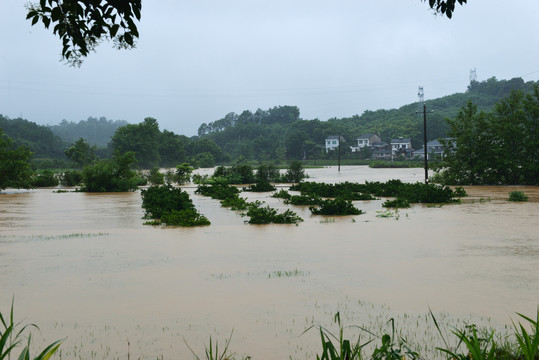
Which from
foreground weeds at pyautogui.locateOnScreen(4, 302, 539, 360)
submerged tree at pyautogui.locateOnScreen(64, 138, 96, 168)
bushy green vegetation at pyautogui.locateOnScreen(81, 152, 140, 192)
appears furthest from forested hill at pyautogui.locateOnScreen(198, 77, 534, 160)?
foreground weeds at pyautogui.locateOnScreen(4, 302, 539, 360)

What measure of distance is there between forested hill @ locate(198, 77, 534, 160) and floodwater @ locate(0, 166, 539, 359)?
83.7 m

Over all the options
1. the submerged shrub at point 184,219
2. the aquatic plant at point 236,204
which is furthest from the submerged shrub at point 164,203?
the aquatic plant at point 236,204

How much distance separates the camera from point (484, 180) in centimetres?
3005

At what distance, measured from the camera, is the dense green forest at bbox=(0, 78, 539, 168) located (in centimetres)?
8081

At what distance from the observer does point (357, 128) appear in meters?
120

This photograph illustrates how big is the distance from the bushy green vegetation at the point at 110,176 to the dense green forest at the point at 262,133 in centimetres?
2966

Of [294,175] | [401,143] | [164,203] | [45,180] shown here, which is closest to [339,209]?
[164,203]

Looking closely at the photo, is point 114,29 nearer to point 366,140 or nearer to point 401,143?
point 401,143

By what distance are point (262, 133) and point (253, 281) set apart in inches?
4780

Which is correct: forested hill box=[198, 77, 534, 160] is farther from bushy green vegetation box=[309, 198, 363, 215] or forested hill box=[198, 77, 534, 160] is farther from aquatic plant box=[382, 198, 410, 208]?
bushy green vegetation box=[309, 198, 363, 215]

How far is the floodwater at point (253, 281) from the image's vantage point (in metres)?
5.22

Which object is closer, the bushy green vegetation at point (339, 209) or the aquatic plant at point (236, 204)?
the bushy green vegetation at point (339, 209)

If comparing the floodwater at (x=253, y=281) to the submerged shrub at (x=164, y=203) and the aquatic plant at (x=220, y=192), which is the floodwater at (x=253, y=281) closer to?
the submerged shrub at (x=164, y=203)

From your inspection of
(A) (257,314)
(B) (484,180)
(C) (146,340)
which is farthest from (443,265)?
(B) (484,180)
